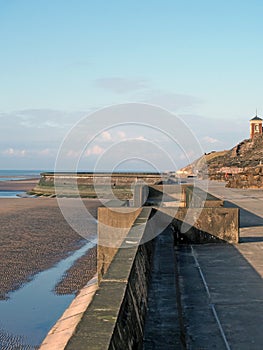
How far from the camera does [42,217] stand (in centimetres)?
3297

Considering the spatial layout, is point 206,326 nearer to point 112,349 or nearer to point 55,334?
point 112,349

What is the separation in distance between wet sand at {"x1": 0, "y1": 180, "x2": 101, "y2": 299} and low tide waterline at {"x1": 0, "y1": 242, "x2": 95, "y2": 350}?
0.38 m

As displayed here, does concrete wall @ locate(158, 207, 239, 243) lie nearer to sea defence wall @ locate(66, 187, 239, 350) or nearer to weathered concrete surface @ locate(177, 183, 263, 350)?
sea defence wall @ locate(66, 187, 239, 350)

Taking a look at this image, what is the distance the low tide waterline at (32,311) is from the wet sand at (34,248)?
0.38m

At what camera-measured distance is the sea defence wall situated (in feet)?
9.55

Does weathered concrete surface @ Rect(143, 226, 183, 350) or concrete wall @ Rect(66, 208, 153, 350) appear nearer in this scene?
concrete wall @ Rect(66, 208, 153, 350)

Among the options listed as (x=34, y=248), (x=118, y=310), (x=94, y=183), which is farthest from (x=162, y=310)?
(x=94, y=183)

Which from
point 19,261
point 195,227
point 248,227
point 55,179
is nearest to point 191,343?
point 195,227

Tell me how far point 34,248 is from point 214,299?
15.3 m

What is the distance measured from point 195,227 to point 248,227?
2.77 metres

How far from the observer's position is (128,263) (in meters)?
4.64

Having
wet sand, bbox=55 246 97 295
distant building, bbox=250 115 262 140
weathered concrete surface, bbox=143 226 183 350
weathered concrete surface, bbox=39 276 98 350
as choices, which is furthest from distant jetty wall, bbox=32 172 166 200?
distant building, bbox=250 115 262 140

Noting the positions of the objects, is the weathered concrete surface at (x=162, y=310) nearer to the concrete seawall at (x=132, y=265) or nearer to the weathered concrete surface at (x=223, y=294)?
the concrete seawall at (x=132, y=265)

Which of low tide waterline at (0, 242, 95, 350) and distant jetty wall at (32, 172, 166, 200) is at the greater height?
distant jetty wall at (32, 172, 166, 200)
